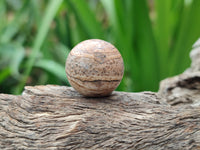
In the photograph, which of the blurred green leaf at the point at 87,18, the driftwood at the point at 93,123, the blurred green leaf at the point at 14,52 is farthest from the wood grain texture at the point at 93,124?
the blurred green leaf at the point at 14,52

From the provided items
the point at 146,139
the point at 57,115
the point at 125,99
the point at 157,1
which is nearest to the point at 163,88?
the point at 125,99

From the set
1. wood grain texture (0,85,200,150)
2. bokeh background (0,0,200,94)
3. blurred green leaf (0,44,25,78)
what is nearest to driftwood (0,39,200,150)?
wood grain texture (0,85,200,150)

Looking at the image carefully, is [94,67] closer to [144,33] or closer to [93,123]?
[93,123]

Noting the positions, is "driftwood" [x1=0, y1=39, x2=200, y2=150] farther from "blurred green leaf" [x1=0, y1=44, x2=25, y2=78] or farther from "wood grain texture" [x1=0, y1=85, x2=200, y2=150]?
"blurred green leaf" [x1=0, y1=44, x2=25, y2=78]

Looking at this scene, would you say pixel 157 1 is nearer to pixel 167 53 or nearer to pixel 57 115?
pixel 167 53

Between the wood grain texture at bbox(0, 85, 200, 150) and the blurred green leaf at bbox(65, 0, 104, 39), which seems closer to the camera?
the wood grain texture at bbox(0, 85, 200, 150)

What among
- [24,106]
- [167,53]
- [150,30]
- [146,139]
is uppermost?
[150,30]

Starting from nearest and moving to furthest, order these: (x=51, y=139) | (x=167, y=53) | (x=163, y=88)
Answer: (x=51, y=139) → (x=163, y=88) → (x=167, y=53)
